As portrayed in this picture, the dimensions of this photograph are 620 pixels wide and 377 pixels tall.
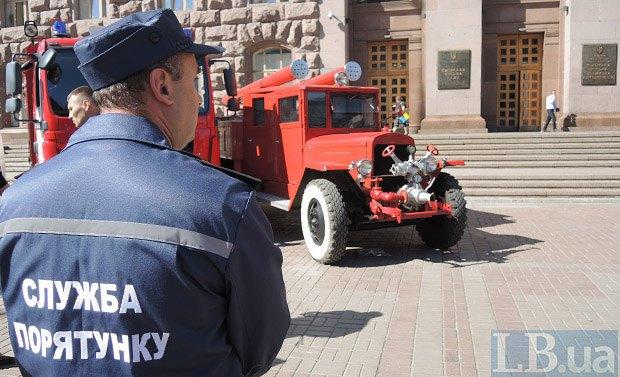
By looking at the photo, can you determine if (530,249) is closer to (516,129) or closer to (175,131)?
(175,131)

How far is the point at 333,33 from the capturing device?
20203mm

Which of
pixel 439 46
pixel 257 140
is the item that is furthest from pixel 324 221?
pixel 439 46

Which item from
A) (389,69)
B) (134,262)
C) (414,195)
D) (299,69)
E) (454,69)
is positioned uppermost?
(389,69)

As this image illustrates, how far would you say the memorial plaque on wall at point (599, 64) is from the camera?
19.5 metres

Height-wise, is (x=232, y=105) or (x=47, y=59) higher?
(x=47, y=59)

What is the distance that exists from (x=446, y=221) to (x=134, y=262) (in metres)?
6.91

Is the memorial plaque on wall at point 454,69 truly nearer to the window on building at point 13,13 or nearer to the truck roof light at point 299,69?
the truck roof light at point 299,69

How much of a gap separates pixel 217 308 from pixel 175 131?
1.70 ft

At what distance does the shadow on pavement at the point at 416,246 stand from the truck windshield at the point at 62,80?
12.4 feet

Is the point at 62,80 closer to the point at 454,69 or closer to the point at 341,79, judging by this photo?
the point at 341,79

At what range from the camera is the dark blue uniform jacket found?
1.30 meters

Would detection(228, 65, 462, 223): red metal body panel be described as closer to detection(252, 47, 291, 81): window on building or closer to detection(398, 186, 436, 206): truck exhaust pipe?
detection(398, 186, 436, 206): truck exhaust pipe

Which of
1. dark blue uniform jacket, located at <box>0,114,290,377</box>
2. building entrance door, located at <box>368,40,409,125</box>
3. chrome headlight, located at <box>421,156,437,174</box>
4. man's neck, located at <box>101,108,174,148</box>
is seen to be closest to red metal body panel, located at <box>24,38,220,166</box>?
chrome headlight, located at <box>421,156,437,174</box>

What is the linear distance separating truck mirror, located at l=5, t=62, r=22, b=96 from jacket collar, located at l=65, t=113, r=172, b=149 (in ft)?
21.6
